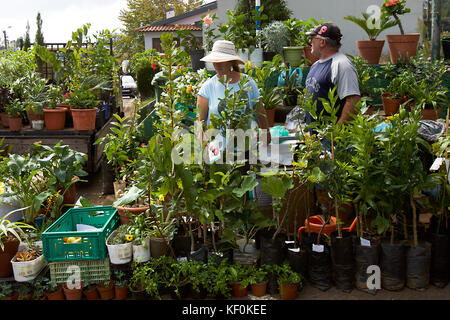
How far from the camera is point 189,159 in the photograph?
3.02 metres

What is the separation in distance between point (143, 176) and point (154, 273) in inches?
24.2

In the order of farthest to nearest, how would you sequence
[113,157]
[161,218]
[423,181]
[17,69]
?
[17,69] < [113,157] < [161,218] < [423,181]

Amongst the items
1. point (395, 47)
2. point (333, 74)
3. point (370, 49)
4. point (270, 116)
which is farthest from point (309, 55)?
point (333, 74)

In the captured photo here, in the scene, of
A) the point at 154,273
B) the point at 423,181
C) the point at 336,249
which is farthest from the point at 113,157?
the point at 423,181

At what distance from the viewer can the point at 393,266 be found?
2.87 metres

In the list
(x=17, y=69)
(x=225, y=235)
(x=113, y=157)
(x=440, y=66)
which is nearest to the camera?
(x=225, y=235)

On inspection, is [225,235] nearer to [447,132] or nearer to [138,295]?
[138,295]

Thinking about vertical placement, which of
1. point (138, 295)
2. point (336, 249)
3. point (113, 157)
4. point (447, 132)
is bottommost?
point (138, 295)

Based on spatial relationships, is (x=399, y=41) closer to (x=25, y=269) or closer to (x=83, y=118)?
(x=83, y=118)

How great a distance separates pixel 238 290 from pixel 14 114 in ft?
13.3

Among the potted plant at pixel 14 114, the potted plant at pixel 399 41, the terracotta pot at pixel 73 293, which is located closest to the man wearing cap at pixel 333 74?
the terracotta pot at pixel 73 293

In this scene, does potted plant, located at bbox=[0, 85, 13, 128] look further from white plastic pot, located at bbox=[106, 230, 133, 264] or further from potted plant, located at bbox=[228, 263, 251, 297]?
potted plant, located at bbox=[228, 263, 251, 297]

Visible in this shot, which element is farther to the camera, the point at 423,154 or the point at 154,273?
the point at 423,154

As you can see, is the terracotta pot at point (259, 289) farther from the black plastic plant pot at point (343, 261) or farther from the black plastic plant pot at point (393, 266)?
the black plastic plant pot at point (393, 266)
